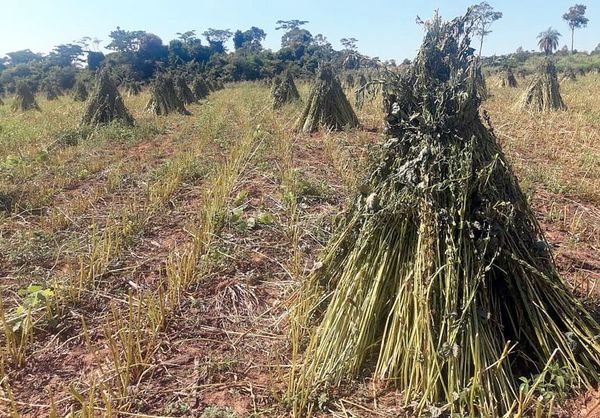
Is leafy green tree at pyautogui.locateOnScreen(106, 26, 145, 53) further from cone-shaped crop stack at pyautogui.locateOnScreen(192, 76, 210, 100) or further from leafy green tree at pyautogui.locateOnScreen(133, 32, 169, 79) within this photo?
cone-shaped crop stack at pyautogui.locateOnScreen(192, 76, 210, 100)

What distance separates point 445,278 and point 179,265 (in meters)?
1.69

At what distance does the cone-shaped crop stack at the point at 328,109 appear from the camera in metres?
9.40

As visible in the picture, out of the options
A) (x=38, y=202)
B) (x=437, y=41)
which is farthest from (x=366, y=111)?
(x=437, y=41)

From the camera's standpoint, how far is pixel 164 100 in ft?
47.3

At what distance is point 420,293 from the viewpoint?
1988 millimetres

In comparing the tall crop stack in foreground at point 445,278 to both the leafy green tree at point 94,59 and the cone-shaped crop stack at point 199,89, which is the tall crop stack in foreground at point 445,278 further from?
the leafy green tree at point 94,59

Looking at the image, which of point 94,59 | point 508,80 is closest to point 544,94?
point 508,80

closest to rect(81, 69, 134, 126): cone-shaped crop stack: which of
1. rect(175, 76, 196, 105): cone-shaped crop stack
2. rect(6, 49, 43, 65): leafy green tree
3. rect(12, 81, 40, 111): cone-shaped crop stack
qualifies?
rect(175, 76, 196, 105): cone-shaped crop stack

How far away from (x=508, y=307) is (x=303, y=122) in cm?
796

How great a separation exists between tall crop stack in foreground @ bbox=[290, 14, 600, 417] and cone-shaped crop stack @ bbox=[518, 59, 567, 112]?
1073 cm

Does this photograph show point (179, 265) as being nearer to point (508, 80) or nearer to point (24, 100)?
point (24, 100)

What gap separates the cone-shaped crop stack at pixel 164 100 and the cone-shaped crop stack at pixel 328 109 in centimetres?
602

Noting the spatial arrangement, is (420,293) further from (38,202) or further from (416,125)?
(38,202)

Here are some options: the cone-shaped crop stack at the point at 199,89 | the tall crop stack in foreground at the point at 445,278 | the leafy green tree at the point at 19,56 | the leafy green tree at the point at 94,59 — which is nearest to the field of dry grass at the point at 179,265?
the tall crop stack in foreground at the point at 445,278
